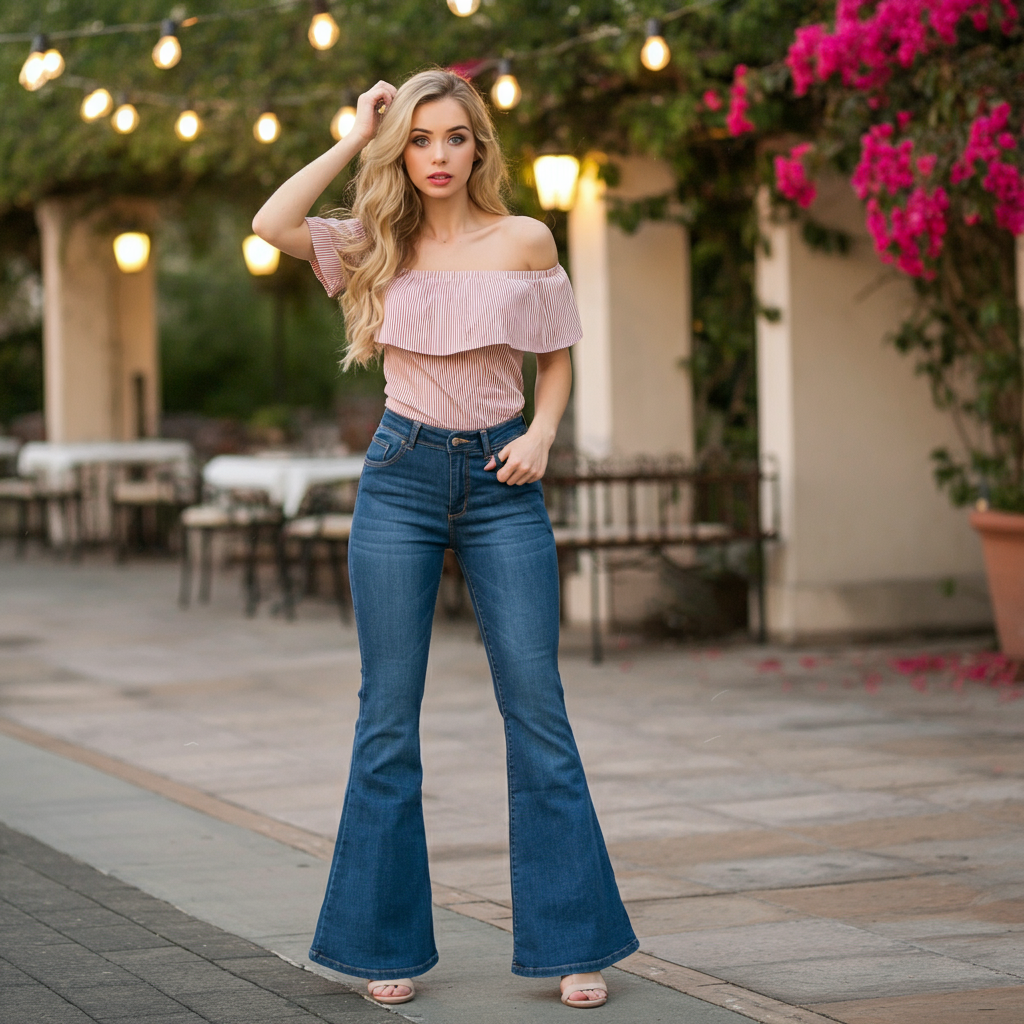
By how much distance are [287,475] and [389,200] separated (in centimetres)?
801

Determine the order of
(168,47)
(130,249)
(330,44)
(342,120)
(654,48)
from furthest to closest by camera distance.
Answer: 1. (130,249)
2. (342,120)
3. (330,44)
4. (168,47)
5. (654,48)

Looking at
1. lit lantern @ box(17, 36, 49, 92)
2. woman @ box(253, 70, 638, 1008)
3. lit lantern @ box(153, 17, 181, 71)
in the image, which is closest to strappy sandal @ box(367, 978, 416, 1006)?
woman @ box(253, 70, 638, 1008)

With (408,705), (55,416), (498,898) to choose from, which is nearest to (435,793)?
(498,898)

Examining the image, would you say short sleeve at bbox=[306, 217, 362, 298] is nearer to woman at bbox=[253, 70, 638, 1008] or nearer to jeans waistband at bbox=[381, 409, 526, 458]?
woman at bbox=[253, 70, 638, 1008]

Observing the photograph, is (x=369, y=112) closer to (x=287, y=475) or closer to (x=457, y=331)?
(x=457, y=331)

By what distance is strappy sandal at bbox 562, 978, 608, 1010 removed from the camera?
3.50 metres

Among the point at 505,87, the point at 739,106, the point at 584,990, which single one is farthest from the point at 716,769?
the point at 505,87

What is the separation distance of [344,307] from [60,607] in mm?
8909

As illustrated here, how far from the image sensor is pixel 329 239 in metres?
3.64

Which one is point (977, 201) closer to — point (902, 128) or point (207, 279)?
point (902, 128)

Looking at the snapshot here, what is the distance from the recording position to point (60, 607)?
39.7 ft

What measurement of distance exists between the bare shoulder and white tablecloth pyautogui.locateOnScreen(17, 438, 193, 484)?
11.8m

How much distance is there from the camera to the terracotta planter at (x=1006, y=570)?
7.77 metres

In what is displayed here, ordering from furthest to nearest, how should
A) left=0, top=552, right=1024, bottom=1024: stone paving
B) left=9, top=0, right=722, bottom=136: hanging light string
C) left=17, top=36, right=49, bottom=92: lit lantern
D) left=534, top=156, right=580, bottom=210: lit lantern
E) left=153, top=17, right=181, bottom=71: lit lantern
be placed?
left=534, top=156, right=580, bottom=210: lit lantern → left=17, top=36, right=49, bottom=92: lit lantern → left=153, top=17, right=181, bottom=71: lit lantern → left=9, top=0, right=722, bottom=136: hanging light string → left=0, top=552, right=1024, bottom=1024: stone paving
